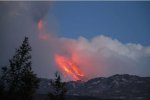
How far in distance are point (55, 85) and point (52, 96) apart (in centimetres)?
300

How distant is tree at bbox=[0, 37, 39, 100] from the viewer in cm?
4469

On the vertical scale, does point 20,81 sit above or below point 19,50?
below

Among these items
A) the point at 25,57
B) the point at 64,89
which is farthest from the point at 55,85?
the point at 25,57

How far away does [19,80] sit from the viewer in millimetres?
45969

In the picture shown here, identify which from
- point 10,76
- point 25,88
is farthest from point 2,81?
point 25,88

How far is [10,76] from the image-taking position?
4653 centimetres

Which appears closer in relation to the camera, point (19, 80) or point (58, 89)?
point (19, 80)

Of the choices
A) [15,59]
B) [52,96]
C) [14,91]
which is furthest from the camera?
[52,96]

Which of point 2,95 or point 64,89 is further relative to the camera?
point 64,89

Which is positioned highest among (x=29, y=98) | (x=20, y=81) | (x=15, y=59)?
(x=15, y=59)

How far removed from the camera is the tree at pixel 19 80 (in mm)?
44688

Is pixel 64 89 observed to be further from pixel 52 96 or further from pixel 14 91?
pixel 14 91

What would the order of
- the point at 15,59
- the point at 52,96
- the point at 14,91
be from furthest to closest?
the point at 52,96 < the point at 15,59 < the point at 14,91

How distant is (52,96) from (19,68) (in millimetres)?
10439
